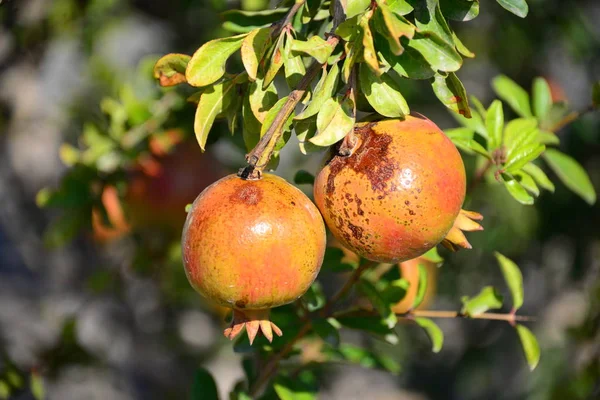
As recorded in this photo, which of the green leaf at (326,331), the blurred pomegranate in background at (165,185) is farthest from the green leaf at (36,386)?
the green leaf at (326,331)

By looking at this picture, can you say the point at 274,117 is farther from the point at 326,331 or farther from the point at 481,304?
the point at 481,304

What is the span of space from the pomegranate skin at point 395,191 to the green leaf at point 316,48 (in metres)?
0.08

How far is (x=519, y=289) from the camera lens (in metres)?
0.95

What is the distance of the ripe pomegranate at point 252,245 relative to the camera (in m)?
0.57

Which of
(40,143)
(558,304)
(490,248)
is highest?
(40,143)

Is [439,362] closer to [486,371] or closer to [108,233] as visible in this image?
[486,371]

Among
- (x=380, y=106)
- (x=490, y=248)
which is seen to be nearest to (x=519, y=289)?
(x=380, y=106)

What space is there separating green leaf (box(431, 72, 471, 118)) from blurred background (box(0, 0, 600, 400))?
30cm

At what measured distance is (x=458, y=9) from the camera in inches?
27.1

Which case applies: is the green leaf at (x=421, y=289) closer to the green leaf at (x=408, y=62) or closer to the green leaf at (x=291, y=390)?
the green leaf at (x=291, y=390)

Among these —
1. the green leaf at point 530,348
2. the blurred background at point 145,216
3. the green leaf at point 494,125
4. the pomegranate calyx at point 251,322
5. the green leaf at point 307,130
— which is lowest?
the blurred background at point 145,216

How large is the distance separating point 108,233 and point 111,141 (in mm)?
313

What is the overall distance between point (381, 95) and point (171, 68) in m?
0.25

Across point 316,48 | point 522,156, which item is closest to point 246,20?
point 316,48
